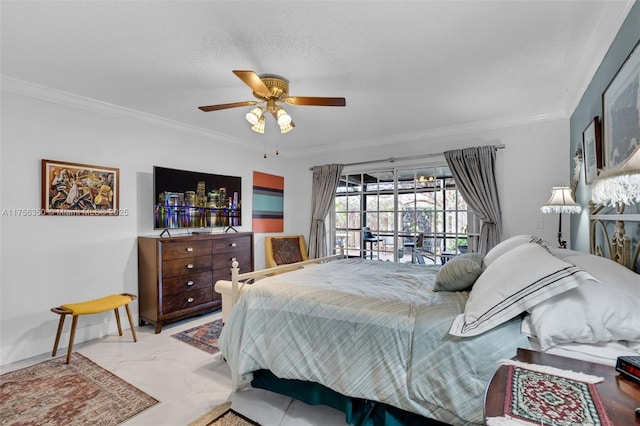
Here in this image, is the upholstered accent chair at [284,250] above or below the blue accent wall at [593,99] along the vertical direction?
below

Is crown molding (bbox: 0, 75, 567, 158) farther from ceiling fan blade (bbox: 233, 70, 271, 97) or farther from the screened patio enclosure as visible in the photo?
ceiling fan blade (bbox: 233, 70, 271, 97)

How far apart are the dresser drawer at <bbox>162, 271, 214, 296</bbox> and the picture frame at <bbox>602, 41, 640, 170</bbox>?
3744mm

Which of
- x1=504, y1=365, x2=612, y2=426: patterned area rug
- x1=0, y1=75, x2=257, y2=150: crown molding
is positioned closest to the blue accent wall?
x1=504, y1=365, x2=612, y2=426: patterned area rug

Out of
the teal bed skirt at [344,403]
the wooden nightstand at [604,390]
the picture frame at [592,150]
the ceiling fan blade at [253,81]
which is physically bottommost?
the teal bed skirt at [344,403]

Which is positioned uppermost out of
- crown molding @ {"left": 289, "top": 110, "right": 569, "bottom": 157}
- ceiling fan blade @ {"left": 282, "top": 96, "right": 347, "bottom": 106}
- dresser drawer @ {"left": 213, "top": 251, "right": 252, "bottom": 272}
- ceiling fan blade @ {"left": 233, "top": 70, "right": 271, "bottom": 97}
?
crown molding @ {"left": 289, "top": 110, "right": 569, "bottom": 157}

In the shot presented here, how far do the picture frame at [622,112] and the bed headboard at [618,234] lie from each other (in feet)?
1.00

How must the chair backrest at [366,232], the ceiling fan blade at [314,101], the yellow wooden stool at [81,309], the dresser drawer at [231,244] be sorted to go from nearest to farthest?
the ceiling fan blade at [314,101] → the yellow wooden stool at [81,309] → the dresser drawer at [231,244] → the chair backrest at [366,232]

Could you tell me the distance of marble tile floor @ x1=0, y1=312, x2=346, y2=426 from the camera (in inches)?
75.3

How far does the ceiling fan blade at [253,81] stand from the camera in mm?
1977

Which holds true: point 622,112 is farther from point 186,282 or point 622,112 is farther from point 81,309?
point 81,309

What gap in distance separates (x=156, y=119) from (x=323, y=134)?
6.98 ft

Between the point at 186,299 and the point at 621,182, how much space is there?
3763mm

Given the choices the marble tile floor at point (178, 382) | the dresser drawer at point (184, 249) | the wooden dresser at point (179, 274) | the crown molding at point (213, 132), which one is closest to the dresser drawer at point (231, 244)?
the wooden dresser at point (179, 274)

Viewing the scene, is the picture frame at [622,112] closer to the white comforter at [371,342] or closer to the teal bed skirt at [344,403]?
the white comforter at [371,342]
